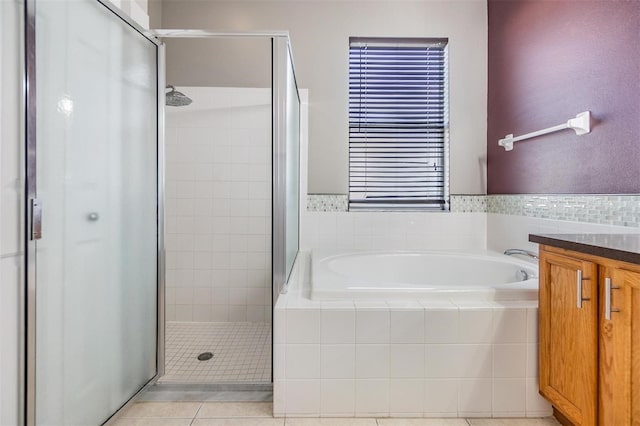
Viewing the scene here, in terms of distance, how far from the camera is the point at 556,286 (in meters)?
1.22

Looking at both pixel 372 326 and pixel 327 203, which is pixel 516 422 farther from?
pixel 327 203

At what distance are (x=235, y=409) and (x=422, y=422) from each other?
0.76 m

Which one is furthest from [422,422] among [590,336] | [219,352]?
[219,352]

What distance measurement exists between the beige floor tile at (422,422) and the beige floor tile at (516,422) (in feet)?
0.17

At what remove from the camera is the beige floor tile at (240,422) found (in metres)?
1.35

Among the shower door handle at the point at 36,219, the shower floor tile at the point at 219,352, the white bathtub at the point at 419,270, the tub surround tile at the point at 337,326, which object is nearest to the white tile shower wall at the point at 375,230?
the white bathtub at the point at 419,270

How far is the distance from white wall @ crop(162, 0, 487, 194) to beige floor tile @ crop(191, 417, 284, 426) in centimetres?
160

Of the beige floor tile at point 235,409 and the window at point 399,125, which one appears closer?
the beige floor tile at point 235,409

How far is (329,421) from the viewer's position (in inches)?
53.1

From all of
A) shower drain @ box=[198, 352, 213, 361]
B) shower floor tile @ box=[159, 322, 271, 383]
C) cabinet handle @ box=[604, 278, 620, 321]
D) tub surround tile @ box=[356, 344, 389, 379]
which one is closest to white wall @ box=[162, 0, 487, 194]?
shower floor tile @ box=[159, 322, 271, 383]

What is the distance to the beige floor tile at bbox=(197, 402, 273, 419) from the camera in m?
1.41

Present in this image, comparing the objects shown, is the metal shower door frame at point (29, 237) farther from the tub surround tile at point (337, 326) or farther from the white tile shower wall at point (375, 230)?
the white tile shower wall at point (375, 230)

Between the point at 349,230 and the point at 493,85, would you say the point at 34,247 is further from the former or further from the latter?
the point at 493,85

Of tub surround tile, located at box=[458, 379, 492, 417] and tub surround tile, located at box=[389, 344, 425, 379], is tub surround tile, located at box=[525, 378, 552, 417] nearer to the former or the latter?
tub surround tile, located at box=[458, 379, 492, 417]
